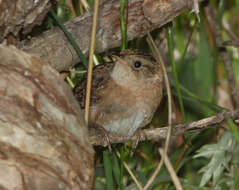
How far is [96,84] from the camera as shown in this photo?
2.99 m

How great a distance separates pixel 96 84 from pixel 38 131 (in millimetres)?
1063

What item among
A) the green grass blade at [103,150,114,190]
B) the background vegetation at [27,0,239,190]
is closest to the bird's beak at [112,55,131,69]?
the background vegetation at [27,0,239,190]

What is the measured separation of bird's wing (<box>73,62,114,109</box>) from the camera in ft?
9.62

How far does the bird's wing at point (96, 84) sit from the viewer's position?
2.93m

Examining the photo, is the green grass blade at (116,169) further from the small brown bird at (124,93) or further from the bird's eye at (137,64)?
the bird's eye at (137,64)

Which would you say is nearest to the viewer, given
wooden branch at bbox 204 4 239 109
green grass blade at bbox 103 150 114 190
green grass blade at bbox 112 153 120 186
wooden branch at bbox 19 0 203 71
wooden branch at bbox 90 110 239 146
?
wooden branch at bbox 90 110 239 146

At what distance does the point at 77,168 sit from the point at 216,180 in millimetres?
1041

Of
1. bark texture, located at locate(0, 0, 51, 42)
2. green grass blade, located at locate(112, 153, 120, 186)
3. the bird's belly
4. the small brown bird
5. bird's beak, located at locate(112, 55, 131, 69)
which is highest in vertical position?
bark texture, located at locate(0, 0, 51, 42)

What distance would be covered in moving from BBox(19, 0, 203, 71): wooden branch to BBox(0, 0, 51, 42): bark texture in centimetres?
20

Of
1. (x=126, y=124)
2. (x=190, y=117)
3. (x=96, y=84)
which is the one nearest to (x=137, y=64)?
(x=96, y=84)

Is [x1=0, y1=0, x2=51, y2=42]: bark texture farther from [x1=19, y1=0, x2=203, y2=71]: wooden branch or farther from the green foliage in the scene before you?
the green foliage

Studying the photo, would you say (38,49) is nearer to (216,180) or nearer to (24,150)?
(24,150)

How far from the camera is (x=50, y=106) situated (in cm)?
204

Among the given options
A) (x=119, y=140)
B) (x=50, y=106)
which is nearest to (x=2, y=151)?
(x=50, y=106)
